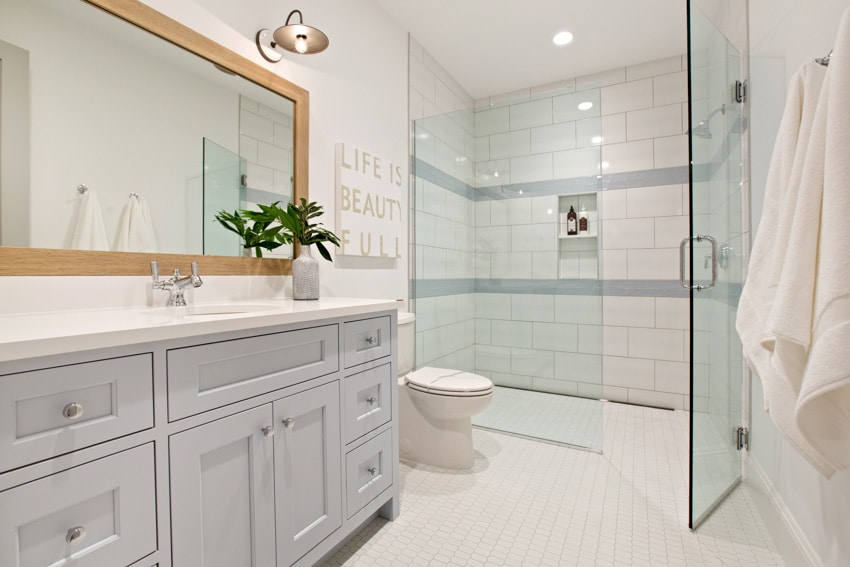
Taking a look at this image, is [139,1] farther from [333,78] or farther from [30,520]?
[30,520]

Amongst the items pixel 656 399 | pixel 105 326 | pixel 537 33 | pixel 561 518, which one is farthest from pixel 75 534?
pixel 656 399

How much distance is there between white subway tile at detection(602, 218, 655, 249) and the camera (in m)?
3.02

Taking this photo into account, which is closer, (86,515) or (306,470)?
(86,515)

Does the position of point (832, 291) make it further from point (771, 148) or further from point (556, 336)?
point (556, 336)

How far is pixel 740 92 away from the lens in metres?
1.80

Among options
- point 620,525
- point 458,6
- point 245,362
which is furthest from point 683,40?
point 245,362

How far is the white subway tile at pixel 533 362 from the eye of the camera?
8.59ft

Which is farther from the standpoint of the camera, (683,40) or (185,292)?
(683,40)

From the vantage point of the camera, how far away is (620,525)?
159 cm

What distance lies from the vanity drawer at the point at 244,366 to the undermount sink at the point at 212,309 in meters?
0.23

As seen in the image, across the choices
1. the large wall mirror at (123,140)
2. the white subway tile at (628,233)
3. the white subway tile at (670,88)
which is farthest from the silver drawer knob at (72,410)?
the white subway tile at (670,88)

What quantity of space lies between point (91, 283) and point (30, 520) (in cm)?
69

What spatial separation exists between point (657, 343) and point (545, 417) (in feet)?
3.69

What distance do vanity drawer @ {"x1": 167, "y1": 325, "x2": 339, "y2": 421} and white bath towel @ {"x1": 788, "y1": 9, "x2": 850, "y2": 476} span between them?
120 centimetres
